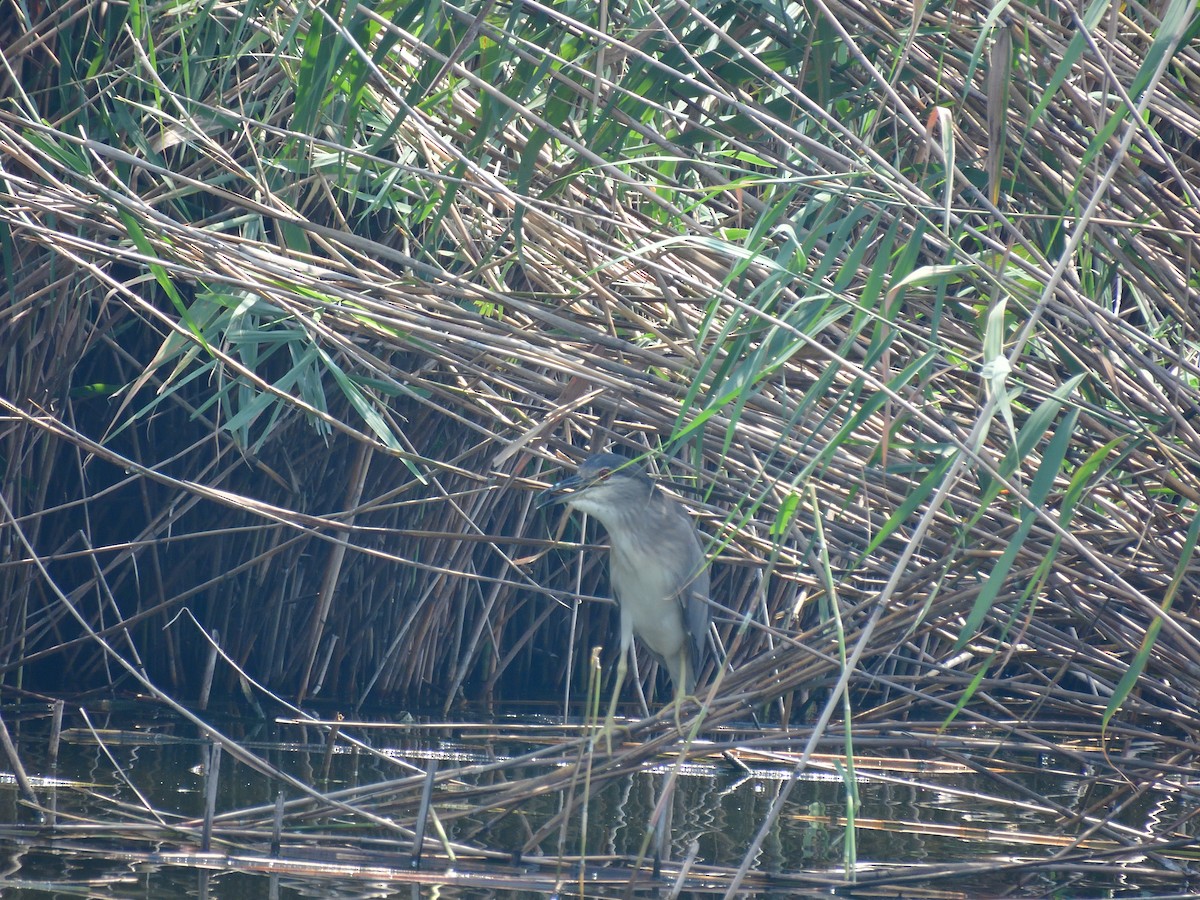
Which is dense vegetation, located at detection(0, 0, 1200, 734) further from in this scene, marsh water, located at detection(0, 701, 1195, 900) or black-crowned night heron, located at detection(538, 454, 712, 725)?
marsh water, located at detection(0, 701, 1195, 900)

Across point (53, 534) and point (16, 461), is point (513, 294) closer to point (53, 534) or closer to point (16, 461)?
point (16, 461)

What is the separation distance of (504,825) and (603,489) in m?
1.01

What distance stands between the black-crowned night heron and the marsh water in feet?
1.52

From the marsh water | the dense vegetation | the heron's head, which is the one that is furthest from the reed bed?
the marsh water

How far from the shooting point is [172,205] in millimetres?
4410

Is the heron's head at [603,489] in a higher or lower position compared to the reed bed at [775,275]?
lower

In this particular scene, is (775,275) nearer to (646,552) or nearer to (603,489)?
(603,489)

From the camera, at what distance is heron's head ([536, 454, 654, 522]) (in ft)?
12.4

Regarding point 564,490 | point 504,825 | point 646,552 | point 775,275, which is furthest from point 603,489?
point 775,275

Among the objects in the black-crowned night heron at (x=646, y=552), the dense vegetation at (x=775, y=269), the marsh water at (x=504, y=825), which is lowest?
the marsh water at (x=504, y=825)

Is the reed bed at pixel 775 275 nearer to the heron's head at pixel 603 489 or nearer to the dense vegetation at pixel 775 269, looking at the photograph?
the dense vegetation at pixel 775 269

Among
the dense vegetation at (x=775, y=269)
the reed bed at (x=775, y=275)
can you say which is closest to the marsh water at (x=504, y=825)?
the reed bed at (x=775, y=275)

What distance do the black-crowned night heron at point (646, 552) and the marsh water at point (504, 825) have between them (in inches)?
18.3

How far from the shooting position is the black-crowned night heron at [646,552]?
3863 millimetres
